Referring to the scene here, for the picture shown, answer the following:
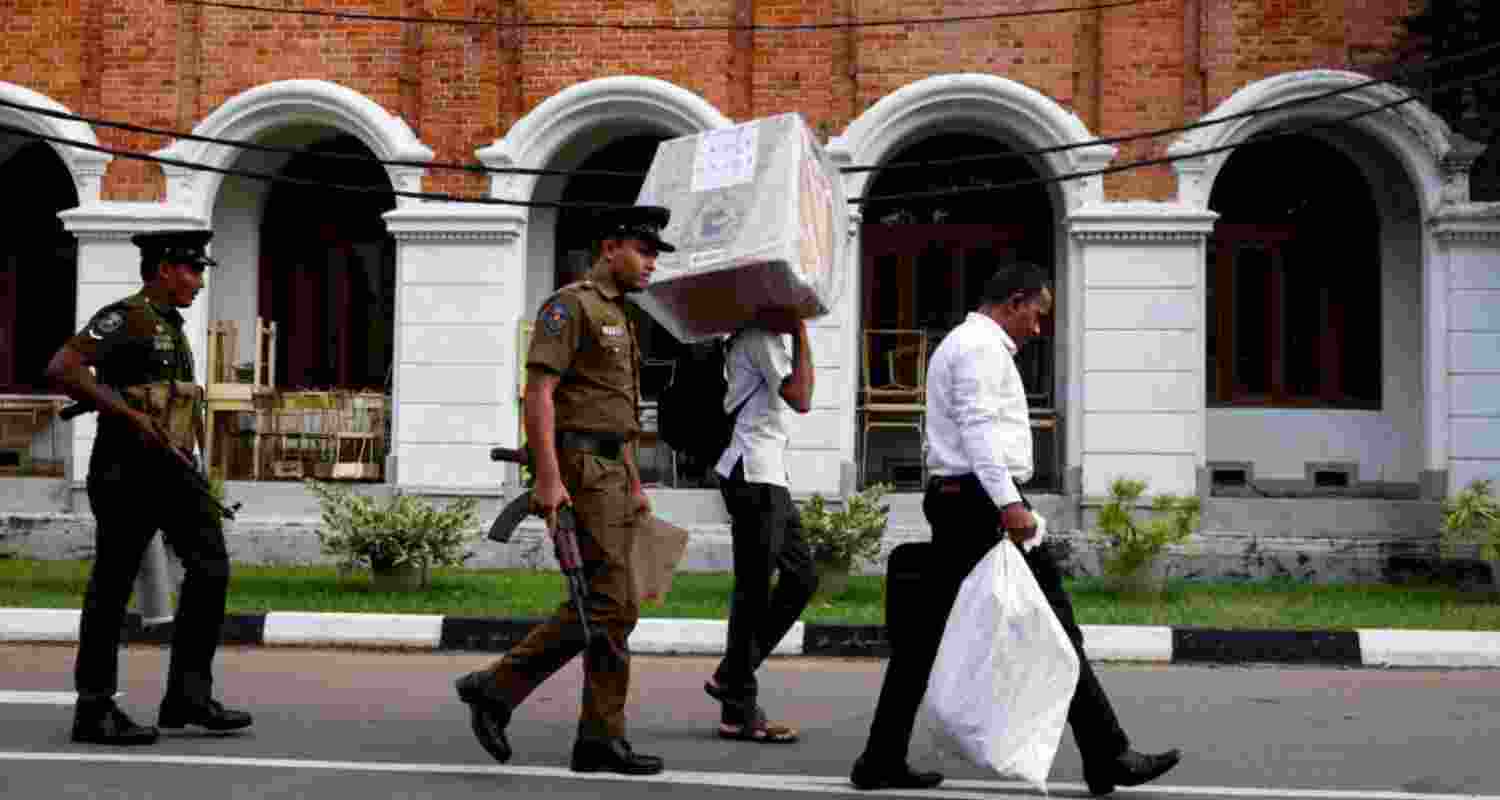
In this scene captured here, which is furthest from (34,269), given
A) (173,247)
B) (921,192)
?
(173,247)

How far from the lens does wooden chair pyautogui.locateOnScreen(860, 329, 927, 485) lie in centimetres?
1476

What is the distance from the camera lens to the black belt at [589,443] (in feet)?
18.8

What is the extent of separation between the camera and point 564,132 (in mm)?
14500

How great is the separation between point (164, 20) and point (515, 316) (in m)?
4.01

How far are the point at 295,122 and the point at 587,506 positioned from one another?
33.6 feet

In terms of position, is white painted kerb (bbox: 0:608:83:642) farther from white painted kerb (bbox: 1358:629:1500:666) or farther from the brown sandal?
white painted kerb (bbox: 1358:629:1500:666)

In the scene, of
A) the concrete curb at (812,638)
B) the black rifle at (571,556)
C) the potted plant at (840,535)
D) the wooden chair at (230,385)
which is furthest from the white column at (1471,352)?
the black rifle at (571,556)

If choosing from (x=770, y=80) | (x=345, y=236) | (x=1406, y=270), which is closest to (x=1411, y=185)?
(x=1406, y=270)

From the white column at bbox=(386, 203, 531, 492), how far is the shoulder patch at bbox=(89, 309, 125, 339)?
8.06 meters

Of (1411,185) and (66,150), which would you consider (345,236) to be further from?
(1411,185)

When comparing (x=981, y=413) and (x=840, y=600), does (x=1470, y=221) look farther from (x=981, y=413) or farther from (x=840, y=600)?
(x=981, y=413)

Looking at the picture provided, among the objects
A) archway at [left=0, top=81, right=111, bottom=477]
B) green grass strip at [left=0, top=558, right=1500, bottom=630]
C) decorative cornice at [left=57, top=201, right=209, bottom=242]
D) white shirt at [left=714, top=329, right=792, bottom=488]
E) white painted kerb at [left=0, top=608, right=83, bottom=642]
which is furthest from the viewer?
archway at [left=0, top=81, right=111, bottom=477]

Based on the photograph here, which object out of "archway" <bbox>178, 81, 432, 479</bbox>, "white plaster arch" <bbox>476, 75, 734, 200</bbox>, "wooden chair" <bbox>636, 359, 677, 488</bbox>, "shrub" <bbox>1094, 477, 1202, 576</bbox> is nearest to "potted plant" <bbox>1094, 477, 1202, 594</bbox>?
"shrub" <bbox>1094, 477, 1202, 576</bbox>

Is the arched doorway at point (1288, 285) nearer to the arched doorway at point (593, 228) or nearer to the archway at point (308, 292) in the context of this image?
the arched doorway at point (593, 228)
